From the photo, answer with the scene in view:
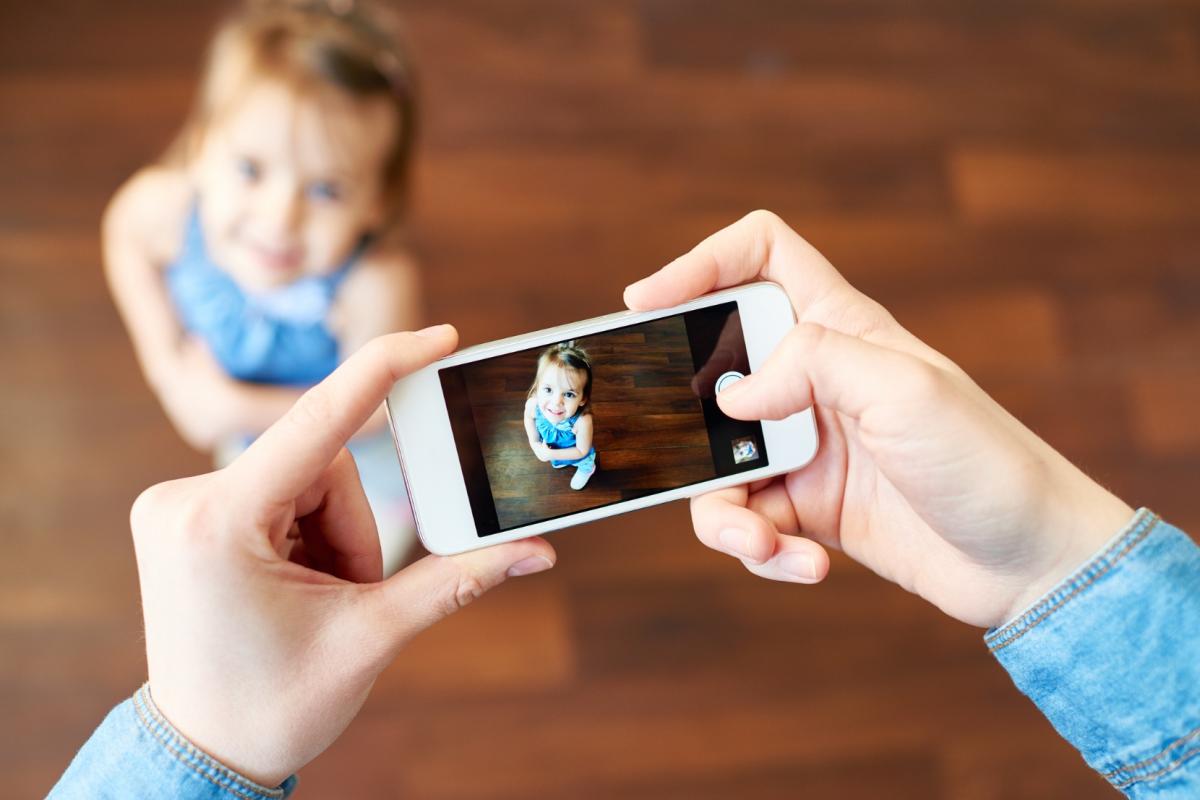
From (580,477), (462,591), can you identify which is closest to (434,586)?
(462,591)

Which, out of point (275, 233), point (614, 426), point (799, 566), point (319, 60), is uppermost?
point (319, 60)

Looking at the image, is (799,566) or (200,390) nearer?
(799,566)

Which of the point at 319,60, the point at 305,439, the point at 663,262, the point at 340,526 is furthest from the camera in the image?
the point at 663,262

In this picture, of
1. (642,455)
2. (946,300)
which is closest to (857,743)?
(946,300)

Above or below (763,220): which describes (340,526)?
below

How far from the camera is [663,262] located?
143 centimetres

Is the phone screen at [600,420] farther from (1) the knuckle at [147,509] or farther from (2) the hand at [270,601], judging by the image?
(1) the knuckle at [147,509]

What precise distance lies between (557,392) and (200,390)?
64 centimetres

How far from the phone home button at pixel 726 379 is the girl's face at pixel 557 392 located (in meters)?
0.11

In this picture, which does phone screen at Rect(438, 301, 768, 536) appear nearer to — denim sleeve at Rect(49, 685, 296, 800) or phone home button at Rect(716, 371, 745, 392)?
phone home button at Rect(716, 371, 745, 392)

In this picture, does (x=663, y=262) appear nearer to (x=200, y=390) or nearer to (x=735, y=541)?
(x=200, y=390)

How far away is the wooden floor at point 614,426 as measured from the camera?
702 millimetres

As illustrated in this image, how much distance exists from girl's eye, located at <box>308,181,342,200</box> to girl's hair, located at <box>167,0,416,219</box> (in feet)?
0.25

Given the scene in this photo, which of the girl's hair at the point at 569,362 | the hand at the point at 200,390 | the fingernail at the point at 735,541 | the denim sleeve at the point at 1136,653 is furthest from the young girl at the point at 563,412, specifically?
the hand at the point at 200,390
